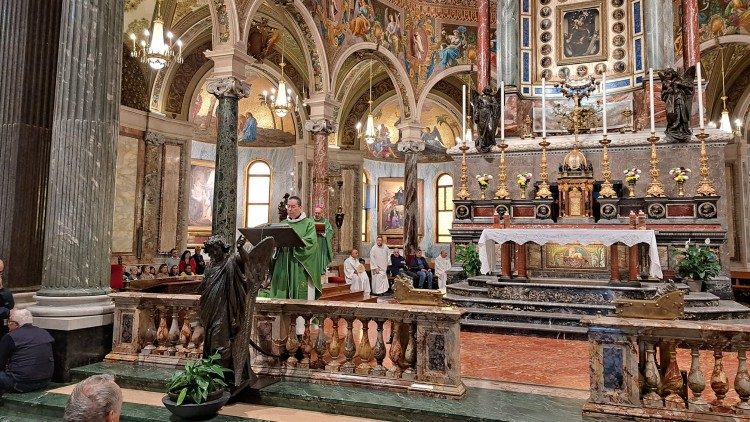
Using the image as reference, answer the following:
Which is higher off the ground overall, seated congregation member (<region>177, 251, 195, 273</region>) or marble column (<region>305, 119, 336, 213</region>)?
marble column (<region>305, 119, 336, 213</region>)

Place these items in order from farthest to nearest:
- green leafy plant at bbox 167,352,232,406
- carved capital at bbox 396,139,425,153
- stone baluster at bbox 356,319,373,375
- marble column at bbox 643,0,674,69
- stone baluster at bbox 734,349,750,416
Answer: carved capital at bbox 396,139,425,153 < marble column at bbox 643,0,674,69 < stone baluster at bbox 356,319,373,375 < green leafy plant at bbox 167,352,232,406 < stone baluster at bbox 734,349,750,416

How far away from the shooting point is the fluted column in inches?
200

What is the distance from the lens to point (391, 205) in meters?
22.2

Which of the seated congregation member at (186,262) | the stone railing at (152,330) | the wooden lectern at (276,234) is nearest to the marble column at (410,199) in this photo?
the seated congregation member at (186,262)

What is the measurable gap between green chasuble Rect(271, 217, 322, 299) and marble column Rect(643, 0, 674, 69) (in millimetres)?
8989

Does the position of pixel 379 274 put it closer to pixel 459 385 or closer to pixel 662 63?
pixel 662 63

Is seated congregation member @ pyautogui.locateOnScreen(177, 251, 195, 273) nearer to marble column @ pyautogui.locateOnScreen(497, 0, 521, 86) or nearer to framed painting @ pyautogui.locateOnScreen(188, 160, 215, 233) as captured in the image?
framed painting @ pyautogui.locateOnScreen(188, 160, 215, 233)

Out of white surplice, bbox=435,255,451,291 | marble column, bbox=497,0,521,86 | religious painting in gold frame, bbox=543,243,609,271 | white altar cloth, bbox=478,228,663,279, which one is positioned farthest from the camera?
white surplice, bbox=435,255,451,291

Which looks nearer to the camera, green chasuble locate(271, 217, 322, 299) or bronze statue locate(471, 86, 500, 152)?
green chasuble locate(271, 217, 322, 299)

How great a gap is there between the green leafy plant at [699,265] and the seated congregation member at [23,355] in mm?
8782

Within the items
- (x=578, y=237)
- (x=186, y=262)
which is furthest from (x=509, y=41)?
(x=186, y=262)

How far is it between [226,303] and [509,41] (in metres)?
10.1

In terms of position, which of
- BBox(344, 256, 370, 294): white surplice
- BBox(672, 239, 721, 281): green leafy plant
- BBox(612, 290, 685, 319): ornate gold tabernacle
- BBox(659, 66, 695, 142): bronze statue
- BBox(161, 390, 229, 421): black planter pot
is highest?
BBox(659, 66, 695, 142): bronze statue

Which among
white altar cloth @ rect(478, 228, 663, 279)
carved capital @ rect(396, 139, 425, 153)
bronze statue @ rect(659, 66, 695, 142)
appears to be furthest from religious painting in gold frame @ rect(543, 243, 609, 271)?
carved capital @ rect(396, 139, 425, 153)
